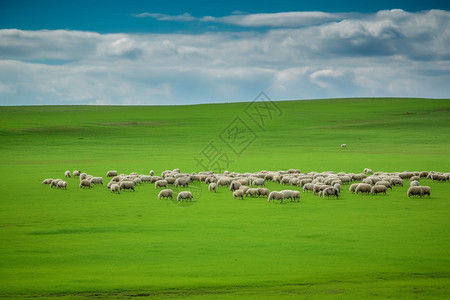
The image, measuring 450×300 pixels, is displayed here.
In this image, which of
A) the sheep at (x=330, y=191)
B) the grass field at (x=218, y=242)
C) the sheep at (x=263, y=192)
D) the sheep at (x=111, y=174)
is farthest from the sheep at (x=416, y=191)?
the sheep at (x=111, y=174)

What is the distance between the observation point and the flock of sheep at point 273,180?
2430 centimetres

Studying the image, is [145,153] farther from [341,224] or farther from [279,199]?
[341,224]

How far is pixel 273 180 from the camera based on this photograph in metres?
30.8

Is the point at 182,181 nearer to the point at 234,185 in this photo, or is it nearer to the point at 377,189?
the point at 234,185

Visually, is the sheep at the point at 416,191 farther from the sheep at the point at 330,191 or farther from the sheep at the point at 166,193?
the sheep at the point at 166,193

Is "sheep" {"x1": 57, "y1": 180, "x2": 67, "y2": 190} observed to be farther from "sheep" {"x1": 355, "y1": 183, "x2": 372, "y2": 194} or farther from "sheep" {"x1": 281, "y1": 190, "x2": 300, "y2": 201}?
"sheep" {"x1": 355, "y1": 183, "x2": 372, "y2": 194}

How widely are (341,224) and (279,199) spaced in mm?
5483

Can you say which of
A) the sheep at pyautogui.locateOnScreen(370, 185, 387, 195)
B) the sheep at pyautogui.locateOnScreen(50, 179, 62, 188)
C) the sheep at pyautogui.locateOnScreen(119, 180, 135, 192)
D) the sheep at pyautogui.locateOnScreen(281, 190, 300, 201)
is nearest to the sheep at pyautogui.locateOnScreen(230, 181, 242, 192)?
the sheep at pyautogui.locateOnScreen(281, 190, 300, 201)

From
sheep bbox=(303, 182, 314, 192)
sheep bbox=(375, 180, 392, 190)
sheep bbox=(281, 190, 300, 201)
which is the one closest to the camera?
sheep bbox=(281, 190, 300, 201)

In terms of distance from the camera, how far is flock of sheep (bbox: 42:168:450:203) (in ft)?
79.7

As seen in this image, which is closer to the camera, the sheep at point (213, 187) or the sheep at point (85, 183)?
the sheep at point (213, 187)

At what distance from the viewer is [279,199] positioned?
77.1ft

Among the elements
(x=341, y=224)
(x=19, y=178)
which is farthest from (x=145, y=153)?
(x=341, y=224)

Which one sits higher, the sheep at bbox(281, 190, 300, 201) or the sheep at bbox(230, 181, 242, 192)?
the sheep at bbox(230, 181, 242, 192)
